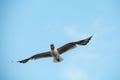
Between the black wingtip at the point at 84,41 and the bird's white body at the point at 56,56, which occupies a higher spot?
the black wingtip at the point at 84,41

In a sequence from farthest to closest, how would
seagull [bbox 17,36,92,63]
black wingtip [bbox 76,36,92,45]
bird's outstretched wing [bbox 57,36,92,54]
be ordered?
bird's outstretched wing [bbox 57,36,92,54] → black wingtip [bbox 76,36,92,45] → seagull [bbox 17,36,92,63]

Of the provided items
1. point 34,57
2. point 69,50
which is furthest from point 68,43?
point 34,57

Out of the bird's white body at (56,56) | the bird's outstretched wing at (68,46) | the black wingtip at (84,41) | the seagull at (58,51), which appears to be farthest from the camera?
the bird's outstretched wing at (68,46)

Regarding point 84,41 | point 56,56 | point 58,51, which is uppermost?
point 84,41

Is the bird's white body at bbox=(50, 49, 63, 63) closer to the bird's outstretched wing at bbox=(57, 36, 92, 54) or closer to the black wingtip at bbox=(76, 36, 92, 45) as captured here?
the bird's outstretched wing at bbox=(57, 36, 92, 54)

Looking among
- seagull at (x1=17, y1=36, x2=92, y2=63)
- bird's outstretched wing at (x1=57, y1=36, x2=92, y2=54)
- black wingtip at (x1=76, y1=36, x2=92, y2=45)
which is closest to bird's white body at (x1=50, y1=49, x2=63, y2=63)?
seagull at (x1=17, y1=36, x2=92, y2=63)

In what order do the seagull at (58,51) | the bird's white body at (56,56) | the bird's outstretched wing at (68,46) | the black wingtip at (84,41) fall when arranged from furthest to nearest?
the bird's outstretched wing at (68,46) → the black wingtip at (84,41) → the seagull at (58,51) → the bird's white body at (56,56)

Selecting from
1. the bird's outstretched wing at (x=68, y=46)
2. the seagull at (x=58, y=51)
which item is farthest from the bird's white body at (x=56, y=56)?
the bird's outstretched wing at (x=68, y=46)

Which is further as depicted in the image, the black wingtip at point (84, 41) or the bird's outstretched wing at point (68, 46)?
Result: the bird's outstretched wing at point (68, 46)

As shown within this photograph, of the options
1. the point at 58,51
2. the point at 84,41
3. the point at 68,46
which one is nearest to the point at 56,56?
the point at 58,51

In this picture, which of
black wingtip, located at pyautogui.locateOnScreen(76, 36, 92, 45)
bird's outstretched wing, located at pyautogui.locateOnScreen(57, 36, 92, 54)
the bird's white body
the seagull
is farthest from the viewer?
bird's outstretched wing, located at pyautogui.locateOnScreen(57, 36, 92, 54)

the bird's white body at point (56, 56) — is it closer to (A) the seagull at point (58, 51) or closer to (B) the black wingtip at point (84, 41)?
(A) the seagull at point (58, 51)

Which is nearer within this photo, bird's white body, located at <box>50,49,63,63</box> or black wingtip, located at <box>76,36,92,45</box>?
bird's white body, located at <box>50,49,63,63</box>

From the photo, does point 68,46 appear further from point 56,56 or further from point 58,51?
point 56,56
